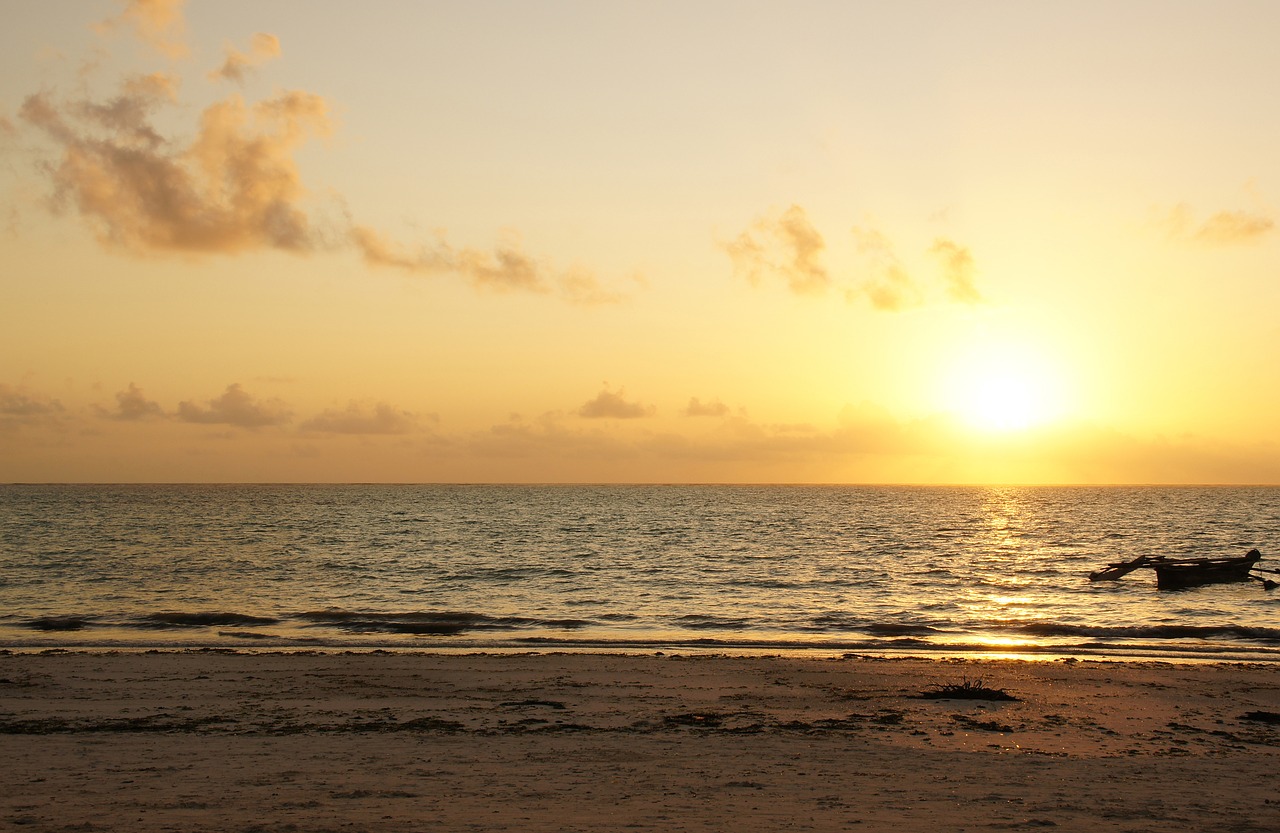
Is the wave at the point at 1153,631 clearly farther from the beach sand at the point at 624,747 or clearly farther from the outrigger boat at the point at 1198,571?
the outrigger boat at the point at 1198,571

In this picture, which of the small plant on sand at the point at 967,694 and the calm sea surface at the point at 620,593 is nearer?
the small plant on sand at the point at 967,694

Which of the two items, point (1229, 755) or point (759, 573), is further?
point (759, 573)

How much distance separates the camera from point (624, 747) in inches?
589

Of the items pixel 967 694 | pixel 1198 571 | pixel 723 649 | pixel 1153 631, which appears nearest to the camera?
pixel 967 694

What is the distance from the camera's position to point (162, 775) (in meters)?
13.0

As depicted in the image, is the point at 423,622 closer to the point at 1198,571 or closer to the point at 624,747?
the point at 624,747

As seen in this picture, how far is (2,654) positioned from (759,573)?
121 feet

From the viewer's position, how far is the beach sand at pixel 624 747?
11.5 metres

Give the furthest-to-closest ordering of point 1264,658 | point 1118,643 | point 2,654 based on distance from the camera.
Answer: point 1118,643, point 1264,658, point 2,654

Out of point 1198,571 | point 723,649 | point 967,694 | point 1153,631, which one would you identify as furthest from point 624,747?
point 1198,571

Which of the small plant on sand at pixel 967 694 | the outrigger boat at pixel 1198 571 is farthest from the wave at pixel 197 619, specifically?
the outrigger boat at pixel 1198 571

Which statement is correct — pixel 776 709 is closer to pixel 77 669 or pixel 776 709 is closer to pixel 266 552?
pixel 77 669

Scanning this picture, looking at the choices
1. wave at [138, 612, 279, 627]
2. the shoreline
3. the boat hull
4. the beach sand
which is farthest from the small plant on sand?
the boat hull

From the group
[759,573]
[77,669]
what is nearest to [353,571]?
[759,573]
